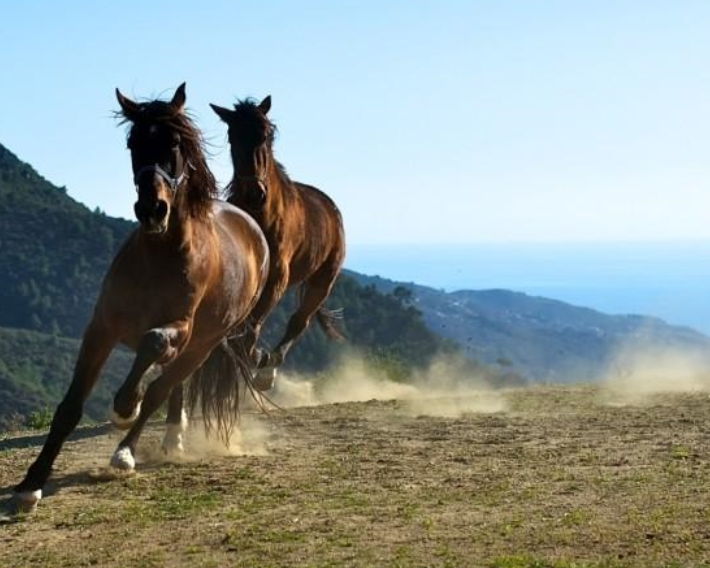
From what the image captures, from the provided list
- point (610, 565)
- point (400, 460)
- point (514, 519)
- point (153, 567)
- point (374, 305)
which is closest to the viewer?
point (610, 565)

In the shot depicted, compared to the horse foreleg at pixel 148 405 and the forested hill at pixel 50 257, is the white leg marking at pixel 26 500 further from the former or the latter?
the forested hill at pixel 50 257

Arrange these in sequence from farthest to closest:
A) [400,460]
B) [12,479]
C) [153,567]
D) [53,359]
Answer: [53,359], [400,460], [12,479], [153,567]

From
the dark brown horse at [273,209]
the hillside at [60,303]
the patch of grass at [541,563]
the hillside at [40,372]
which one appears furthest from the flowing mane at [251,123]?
the hillside at [60,303]

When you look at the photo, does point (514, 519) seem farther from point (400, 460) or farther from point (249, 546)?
point (400, 460)

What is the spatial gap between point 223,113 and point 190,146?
135 inches

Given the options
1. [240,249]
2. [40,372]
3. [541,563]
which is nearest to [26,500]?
[240,249]

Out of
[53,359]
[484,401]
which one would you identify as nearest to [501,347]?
[53,359]

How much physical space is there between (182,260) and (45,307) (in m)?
94.3

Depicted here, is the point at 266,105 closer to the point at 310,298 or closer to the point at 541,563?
the point at 310,298

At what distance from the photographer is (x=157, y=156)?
24.4ft

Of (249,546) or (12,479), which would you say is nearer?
(249,546)

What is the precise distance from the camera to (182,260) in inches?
303

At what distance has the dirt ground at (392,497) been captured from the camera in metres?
5.92

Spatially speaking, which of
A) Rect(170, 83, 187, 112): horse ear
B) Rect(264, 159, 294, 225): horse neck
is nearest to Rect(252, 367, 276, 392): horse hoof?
Rect(264, 159, 294, 225): horse neck
